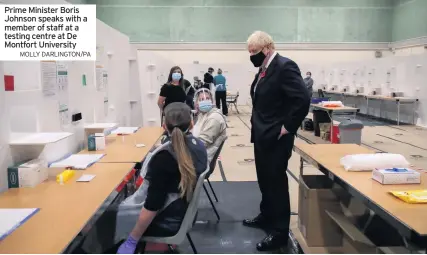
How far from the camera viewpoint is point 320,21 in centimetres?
1566

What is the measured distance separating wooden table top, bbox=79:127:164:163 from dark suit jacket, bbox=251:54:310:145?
Result: 0.98 metres

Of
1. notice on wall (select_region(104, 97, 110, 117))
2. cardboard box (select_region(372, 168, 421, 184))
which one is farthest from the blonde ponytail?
notice on wall (select_region(104, 97, 110, 117))

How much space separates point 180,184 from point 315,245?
1389mm

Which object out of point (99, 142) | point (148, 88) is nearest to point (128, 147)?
point (99, 142)

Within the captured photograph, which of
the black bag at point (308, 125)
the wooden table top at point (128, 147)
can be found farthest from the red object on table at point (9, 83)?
the black bag at point (308, 125)

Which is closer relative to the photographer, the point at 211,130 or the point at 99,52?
the point at 211,130

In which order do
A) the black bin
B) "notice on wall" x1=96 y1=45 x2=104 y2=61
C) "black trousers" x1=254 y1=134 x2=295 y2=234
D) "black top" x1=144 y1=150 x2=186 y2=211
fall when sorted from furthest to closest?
the black bin < "notice on wall" x1=96 y1=45 x2=104 y2=61 < "black trousers" x1=254 y1=134 x2=295 y2=234 < "black top" x1=144 y1=150 x2=186 y2=211

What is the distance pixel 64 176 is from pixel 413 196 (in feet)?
6.40

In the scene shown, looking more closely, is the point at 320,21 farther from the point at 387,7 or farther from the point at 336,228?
the point at 336,228

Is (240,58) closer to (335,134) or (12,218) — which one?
(335,134)

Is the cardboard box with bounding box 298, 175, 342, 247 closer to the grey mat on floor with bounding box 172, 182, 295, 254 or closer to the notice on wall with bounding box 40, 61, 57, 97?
the grey mat on floor with bounding box 172, 182, 295, 254

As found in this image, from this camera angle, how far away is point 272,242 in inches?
116

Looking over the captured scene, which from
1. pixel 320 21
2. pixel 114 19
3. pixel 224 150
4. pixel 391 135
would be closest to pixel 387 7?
pixel 320 21
